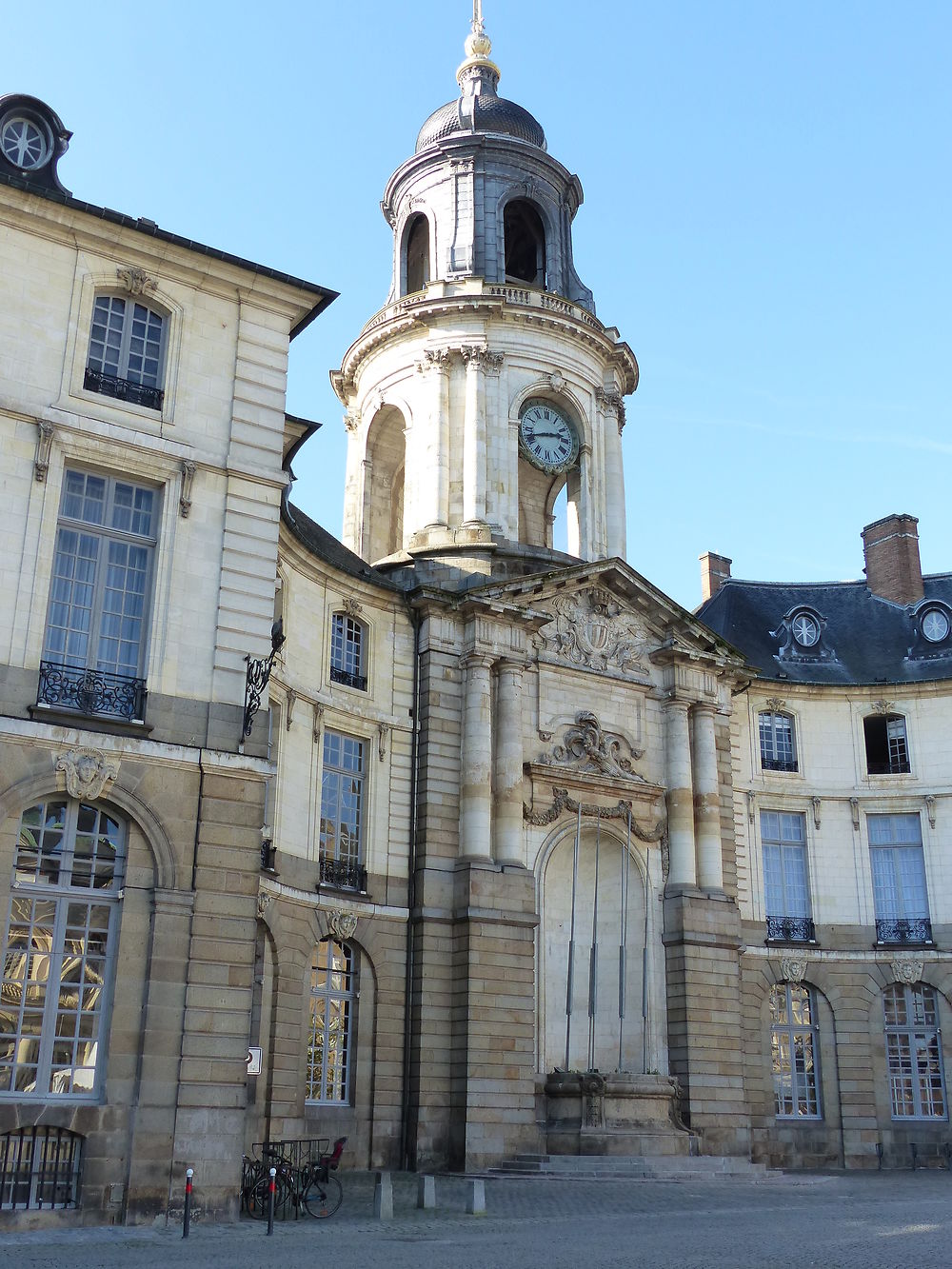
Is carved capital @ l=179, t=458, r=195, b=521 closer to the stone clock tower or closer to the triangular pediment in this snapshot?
the stone clock tower

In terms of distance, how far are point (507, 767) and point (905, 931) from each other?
11597mm

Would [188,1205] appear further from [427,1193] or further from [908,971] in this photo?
[908,971]

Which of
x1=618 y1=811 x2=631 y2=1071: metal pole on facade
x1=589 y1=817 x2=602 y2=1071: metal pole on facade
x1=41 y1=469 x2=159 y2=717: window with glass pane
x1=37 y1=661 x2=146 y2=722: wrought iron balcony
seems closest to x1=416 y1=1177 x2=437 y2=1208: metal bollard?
x1=37 y1=661 x2=146 y2=722: wrought iron balcony

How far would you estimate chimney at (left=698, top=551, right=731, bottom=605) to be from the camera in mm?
39406

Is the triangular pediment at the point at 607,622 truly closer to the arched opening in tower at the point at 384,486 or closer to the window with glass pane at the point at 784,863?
the window with glass pane at the point at 784,863

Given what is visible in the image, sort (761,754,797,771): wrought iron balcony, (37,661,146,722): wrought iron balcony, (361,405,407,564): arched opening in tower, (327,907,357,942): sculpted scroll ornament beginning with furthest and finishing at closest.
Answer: (361,405,407,564): arched opening in tower < (761,754,797,771): wrought iron balcony < (327,907,357,942): sculpted scroll ornament < (37,661,146,722): wrought iron balcony

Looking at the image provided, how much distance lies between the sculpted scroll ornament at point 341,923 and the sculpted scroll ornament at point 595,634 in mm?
7250

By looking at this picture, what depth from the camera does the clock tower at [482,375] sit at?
31.6m

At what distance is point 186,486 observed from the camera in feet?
61.7

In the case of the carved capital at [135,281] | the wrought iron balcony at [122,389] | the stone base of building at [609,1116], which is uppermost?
the carved capital at [135,281]

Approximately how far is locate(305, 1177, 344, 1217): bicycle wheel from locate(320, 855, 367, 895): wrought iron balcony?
641 centimetres

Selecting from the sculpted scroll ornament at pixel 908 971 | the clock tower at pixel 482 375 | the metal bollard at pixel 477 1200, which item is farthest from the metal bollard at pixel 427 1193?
the sculpted scroll ornament at pixel 908 971

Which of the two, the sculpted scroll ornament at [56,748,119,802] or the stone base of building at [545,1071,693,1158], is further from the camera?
the stone base of building at [545,1071,693,1158]

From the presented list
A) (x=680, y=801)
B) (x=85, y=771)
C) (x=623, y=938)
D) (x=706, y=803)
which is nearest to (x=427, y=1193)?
(x=85, y=771)
